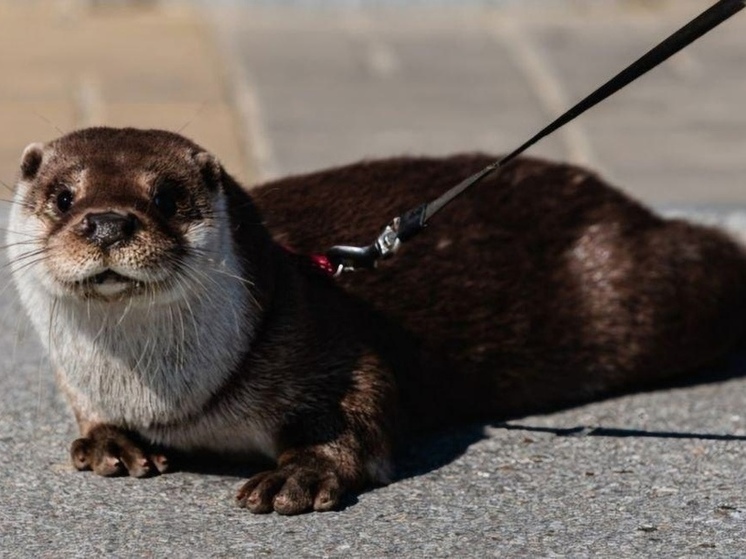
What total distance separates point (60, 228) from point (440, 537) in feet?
3.96

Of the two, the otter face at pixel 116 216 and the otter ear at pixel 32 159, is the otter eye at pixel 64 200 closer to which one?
the otter face at pixel 116 216

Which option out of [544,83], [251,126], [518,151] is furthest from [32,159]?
[544,83]

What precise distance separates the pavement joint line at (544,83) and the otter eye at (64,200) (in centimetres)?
403

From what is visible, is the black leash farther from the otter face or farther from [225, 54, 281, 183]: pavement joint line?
[225, 54, 281, 183]: pavement joint line

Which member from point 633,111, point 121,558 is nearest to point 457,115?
point 633,111

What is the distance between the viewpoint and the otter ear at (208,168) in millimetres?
4598

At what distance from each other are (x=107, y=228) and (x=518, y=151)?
1.15 metres

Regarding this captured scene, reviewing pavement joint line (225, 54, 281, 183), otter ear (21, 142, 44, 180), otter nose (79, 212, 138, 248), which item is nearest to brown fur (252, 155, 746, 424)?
otter ear (21, 142, 44, 180)

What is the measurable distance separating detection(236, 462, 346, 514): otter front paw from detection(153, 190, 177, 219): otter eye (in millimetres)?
721

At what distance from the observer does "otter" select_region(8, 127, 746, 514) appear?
4402 mm

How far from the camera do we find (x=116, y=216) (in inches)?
164

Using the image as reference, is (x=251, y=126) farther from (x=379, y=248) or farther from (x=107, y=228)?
(x=107, y=228)

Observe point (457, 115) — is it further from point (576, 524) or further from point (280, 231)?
point (576, 524)

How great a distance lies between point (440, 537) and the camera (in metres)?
4.19
